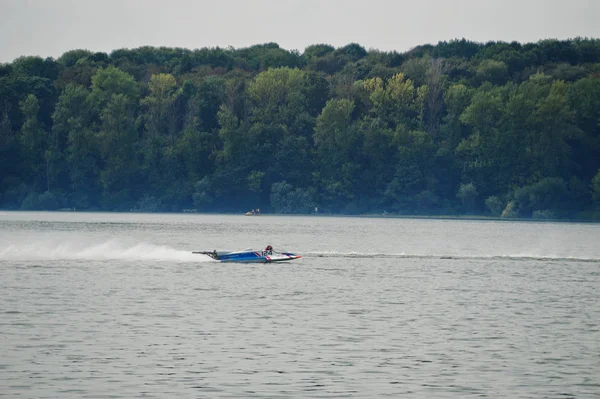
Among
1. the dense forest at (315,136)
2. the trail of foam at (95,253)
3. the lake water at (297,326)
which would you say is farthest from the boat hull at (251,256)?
the dense forest at (315,136)

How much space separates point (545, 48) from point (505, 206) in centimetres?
3905

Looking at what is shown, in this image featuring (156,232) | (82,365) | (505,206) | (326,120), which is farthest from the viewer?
(326,120)

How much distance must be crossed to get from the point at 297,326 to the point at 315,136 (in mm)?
145355

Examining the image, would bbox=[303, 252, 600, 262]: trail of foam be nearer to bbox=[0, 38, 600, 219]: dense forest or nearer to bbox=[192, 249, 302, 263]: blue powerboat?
bbox=[192, 249, 302, 263]: blue powerboat

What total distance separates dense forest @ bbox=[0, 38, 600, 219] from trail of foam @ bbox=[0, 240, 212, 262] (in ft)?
313

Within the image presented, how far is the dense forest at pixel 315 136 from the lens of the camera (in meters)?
170

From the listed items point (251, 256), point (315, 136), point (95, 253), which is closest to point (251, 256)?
point (251, 256)

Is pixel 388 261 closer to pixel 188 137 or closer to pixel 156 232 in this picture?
pixel 156 232

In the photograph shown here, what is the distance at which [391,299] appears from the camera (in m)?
50.6

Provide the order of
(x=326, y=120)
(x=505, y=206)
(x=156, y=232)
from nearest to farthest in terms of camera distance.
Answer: (x=156, y=232) < (x=505, y=206) < (x=326, y=120)

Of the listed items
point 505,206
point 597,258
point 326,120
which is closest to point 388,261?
point 597,258

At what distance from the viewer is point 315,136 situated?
184m

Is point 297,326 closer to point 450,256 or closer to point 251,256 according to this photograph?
point 251,256

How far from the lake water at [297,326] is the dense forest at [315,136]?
94.5 m
